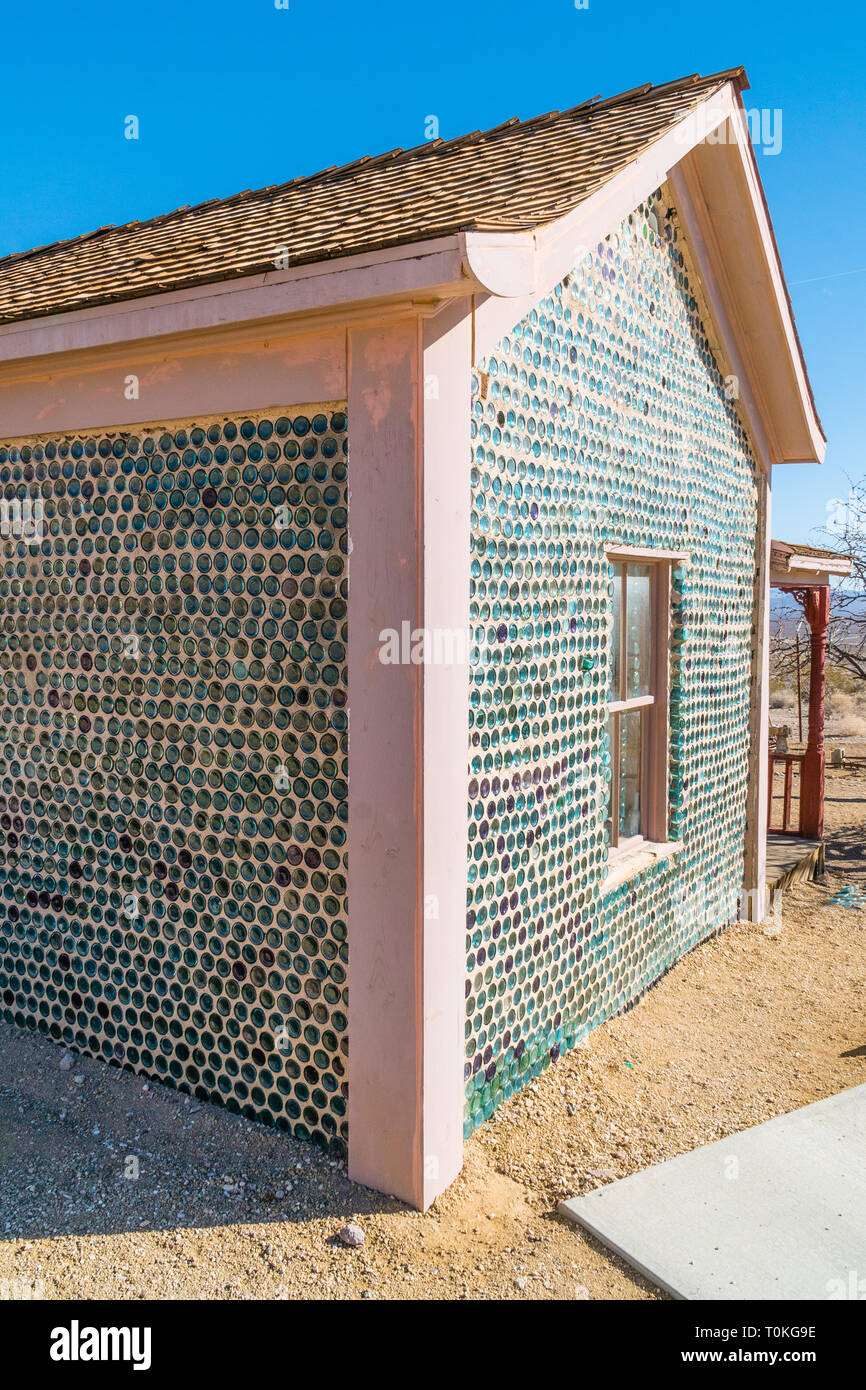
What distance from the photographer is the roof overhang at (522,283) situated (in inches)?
105

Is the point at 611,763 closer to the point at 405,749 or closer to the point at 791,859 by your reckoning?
the point at 405,749

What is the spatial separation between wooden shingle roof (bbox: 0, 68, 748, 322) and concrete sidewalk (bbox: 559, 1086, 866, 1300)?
10.3 ft

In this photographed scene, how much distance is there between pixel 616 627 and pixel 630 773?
0.93 meters

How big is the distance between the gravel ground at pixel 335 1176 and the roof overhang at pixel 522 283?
2895mm

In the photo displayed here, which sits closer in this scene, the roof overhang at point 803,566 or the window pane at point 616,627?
the window pane at point 616,627

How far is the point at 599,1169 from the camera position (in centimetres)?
344

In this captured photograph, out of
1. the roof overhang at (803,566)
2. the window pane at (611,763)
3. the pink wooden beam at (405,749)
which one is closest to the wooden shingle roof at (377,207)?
the pink wooden beam at (405,749)

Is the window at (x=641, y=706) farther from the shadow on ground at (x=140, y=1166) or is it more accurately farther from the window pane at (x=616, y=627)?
the shadow on ground at (x=140, y=1166)

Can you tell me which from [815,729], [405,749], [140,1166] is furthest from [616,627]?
[815,729]

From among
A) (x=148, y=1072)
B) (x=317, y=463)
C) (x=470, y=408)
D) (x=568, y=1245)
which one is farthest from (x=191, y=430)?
(x=568, y=1245)

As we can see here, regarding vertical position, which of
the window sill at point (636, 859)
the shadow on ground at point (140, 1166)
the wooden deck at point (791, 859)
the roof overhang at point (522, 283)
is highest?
the roof overhang at point (522, 283)

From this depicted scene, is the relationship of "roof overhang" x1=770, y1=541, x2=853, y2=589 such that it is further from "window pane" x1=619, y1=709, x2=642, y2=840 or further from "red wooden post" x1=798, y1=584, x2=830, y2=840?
"window pane" x1=619, y1=709, x2=642, y2=840

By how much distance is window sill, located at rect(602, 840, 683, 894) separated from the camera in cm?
473

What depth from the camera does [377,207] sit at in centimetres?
377
